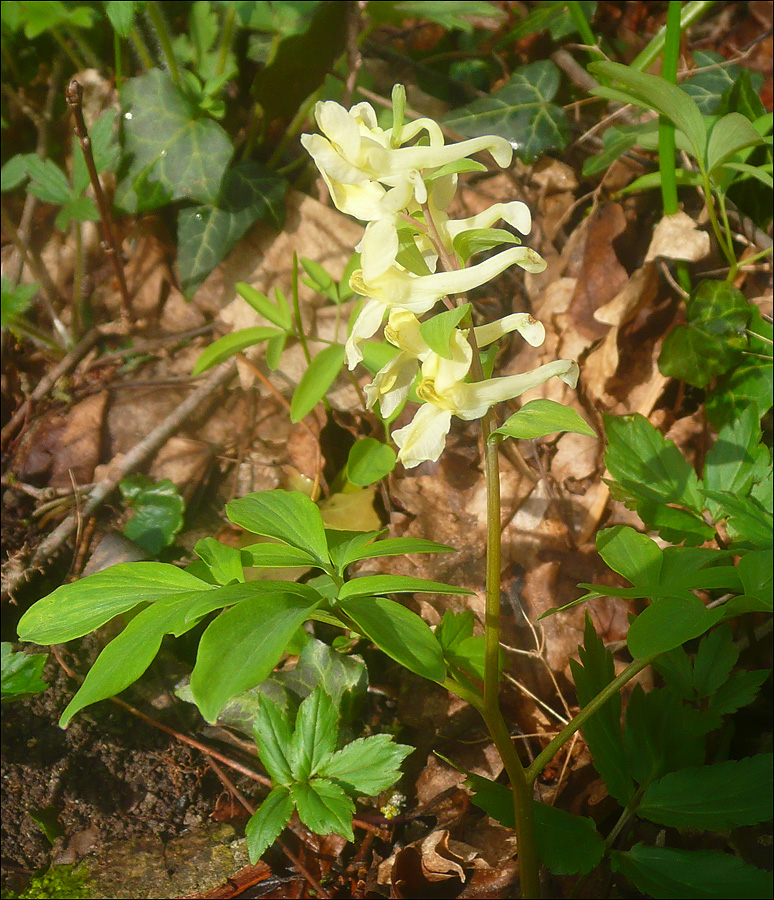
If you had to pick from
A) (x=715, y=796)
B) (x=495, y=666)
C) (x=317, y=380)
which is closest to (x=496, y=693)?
(x=495, y=666)

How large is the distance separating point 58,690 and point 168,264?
1.62 m

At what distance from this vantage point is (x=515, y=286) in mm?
2332

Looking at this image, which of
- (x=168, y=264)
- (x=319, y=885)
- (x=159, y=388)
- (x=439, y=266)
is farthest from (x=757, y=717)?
(x=168, y=264)

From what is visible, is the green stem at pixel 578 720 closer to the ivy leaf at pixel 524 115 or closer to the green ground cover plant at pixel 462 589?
the green ground cover plant at pixel 462 589

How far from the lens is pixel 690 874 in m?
1.08

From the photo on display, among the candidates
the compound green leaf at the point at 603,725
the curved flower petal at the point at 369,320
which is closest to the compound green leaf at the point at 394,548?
the curved flower petal at the point at 369,320

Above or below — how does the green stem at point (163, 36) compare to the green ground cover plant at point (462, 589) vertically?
above

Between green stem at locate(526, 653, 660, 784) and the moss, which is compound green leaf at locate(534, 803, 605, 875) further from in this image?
the moss

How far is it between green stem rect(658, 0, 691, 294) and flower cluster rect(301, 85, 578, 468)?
1048mm

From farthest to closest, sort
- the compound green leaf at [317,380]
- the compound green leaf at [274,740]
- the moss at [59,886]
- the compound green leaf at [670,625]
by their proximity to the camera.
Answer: the compound green leaf at [317,380] < the moss at [59,886] < the compound green leaf at [274,740] < the compound green leaf at [670,625]

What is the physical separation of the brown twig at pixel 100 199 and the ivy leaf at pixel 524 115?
4.23ft

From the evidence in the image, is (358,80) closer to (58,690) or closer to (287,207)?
(287,207)

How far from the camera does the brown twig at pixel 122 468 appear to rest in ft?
6.12

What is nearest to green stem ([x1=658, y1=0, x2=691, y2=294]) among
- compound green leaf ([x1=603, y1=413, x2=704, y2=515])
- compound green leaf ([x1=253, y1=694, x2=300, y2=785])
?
compound green leaf ([x1=603, y1=413, x2=704, y2=515])
